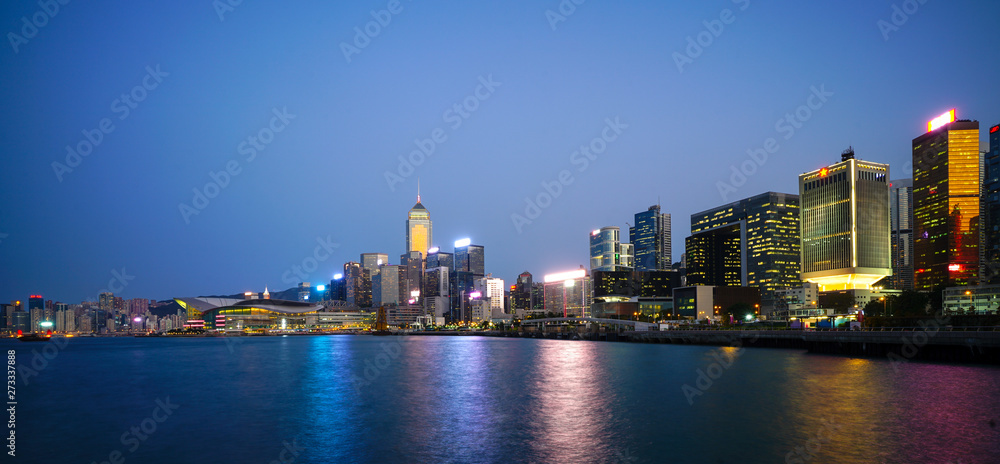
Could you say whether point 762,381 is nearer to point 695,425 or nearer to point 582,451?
point 695,425

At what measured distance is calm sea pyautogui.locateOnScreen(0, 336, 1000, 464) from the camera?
1196 inches

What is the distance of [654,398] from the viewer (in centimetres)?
4759

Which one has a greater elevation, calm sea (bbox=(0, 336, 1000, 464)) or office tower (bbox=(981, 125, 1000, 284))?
office tower (bbox=(981, 125, 1000, 284))

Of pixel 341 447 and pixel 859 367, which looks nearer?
pixel 341 447

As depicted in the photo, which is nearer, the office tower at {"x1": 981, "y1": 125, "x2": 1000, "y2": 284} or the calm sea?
the calm sea

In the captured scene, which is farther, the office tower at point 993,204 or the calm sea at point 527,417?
the office tower at point 993,204

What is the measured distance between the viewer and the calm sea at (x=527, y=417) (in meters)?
30.4

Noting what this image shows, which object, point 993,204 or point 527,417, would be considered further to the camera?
point 993,204

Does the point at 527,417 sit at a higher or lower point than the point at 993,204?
lower

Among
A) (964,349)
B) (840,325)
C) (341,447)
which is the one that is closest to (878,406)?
(341,447)

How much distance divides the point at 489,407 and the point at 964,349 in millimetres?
57389

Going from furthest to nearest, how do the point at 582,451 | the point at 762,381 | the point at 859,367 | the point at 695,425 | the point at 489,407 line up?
the point at 859,367 → the point at 762,381 → the point at 489,407 → the point at 695,425 → the point at 582,451

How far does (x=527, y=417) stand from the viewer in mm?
40281

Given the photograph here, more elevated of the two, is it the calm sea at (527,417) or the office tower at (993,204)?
the office tower at (993,204)
